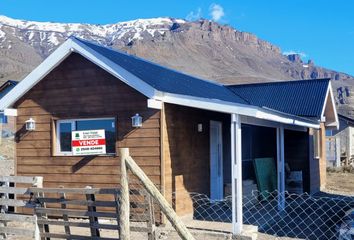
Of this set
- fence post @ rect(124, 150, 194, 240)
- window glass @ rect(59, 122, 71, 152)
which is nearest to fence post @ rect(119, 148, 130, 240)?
fence post @ rect(124, 150, 194, 240)

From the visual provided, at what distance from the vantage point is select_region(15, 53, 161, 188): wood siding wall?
10.2 meters

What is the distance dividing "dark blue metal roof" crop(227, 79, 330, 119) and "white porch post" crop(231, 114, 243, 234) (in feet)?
22.8

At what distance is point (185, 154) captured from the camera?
1099cm

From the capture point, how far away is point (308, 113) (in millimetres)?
15625

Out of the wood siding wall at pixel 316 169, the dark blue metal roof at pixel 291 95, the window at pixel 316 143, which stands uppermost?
the dark blue metal roof at pixel 291 95

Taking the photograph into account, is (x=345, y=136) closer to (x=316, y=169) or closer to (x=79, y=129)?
(x=316, y=169)

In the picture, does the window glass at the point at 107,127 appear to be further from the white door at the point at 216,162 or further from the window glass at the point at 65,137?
the white door at the point at 216,162

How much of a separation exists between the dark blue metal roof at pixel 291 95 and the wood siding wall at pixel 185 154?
4.76 meters

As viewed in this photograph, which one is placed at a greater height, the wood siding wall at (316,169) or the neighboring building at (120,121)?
the neighboring building at (120,121)

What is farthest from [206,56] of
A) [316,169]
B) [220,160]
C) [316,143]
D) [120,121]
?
[120,121]

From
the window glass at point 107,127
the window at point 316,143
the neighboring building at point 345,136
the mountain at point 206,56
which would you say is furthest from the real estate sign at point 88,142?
the mountain at point 206,56

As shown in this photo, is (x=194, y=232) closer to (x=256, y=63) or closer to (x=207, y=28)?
(x=256, y=63)

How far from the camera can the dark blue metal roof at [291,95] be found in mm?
16094

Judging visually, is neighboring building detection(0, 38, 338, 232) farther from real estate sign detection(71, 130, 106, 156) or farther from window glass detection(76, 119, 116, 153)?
real estate sign detection(71, 130, 106, 156)
